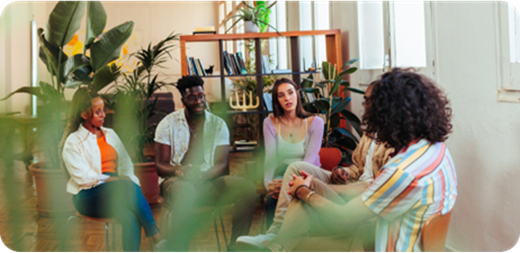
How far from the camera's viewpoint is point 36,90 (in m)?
2.12

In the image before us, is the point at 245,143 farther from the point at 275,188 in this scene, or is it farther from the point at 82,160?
the point at 82,160

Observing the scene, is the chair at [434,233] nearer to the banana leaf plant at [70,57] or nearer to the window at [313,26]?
the banana leaf plant at [70,57]

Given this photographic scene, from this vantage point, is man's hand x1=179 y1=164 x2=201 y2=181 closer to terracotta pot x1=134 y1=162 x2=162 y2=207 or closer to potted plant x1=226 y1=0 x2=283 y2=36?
terracotta pot x1=134 y1=162 x2=162 y2=207

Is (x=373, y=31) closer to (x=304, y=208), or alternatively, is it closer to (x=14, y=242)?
(x=304, y=208)

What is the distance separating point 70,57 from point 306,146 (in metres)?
1.44

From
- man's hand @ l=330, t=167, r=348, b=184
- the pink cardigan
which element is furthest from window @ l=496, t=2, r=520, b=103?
the pink cardigan

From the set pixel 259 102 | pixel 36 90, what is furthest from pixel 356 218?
pixel 259 102

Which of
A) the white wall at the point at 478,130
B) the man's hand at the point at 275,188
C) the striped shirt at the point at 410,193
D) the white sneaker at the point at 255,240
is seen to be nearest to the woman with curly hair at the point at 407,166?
the striped shirt at the point at 410,193

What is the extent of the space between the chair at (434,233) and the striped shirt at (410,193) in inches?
0.6

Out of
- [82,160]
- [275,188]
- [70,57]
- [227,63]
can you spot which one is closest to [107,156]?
[82,160]

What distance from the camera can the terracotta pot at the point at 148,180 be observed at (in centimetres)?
270

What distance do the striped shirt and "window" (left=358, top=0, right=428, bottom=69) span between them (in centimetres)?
114

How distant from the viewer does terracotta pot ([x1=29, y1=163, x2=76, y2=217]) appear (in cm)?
248

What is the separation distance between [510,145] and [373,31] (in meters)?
1.39
